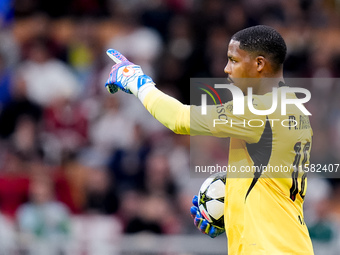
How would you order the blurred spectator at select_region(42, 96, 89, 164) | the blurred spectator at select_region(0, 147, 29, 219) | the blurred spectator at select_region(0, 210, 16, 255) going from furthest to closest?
the blurred spectator at select_region(42, 96, 89, 164), the blurred spectator at select_region(0, 147, 29, 219), the blurred spectator at select_region(0, 210, 16, 255)

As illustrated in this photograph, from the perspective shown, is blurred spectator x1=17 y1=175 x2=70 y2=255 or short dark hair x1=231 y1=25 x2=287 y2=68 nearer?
short dark hair x1=231 y1=25 x2=287 y2=68

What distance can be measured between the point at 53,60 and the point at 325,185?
16.1 feet

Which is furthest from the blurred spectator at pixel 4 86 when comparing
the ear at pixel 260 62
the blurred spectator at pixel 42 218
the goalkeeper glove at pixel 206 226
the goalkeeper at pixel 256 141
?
the ear at pixel 260 62

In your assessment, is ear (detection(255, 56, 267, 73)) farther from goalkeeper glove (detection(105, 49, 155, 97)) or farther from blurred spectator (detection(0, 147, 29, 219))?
blurred spectator (detection(0, 147, 29, 219))

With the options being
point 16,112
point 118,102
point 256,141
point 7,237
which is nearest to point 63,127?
point 16,112

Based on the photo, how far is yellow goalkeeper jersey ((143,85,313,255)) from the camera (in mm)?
4098

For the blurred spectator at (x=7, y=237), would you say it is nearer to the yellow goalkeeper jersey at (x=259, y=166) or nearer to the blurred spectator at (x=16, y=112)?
the blurred spectator at (x=16, y=112)

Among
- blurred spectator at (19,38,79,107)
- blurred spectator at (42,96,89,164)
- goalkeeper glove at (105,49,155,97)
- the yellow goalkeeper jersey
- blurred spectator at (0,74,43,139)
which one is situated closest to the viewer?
the yellow goalkeeper jersey

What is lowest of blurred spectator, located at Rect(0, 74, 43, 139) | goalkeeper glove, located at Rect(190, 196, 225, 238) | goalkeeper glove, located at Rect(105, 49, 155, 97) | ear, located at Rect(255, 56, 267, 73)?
goalkeeper glove, located at Rect(190, 196, 225, 238)

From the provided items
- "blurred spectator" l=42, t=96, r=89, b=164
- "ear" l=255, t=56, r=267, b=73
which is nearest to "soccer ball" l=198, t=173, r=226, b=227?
"ear" l=255, t=56, r=267, b=73

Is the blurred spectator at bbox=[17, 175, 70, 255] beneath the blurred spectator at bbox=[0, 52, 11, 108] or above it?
beneath

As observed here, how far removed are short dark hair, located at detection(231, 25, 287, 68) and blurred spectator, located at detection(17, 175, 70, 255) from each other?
5.14 m

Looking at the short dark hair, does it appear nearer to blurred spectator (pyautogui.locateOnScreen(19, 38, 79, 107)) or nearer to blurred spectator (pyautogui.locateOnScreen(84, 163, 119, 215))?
blurred spectator (pyautogui.locateOnScreen(84, 163, 119, 215))

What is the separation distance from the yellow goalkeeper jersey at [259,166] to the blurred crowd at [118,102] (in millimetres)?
4409
